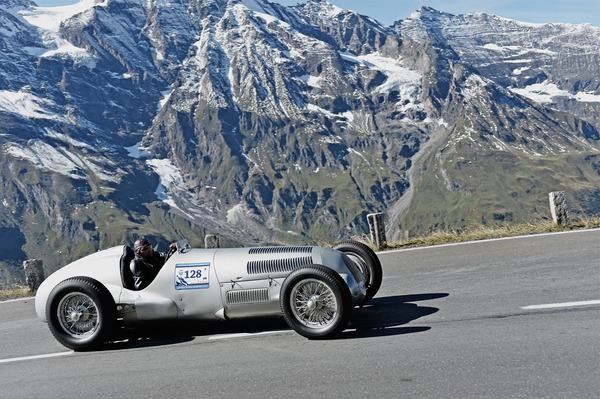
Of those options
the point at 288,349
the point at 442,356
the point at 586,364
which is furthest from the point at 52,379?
the point at 586,364

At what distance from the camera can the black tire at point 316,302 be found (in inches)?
300

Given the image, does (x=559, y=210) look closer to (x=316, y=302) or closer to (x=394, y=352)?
(x=316, y=302)

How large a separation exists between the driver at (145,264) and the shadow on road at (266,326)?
2.06 ft

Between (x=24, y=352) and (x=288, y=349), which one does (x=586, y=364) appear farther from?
(x=24, y=352)

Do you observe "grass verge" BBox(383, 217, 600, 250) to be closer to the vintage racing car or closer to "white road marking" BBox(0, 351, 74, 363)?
the vintage racing car

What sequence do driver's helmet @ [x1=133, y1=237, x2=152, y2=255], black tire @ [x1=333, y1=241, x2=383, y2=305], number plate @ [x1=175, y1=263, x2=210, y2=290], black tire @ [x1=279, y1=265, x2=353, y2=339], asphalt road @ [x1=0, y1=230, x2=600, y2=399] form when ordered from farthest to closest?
black tire @ [x1=333, y1=241, x2=383, y2=305]
driver's helmet @ [x1=133, y1=237, x2=152, y2=255]
number plate @ [x1=175, y1=263, x2=210, y2=290]
black tire @ [x1=279, y1=265, x2=353, y2=339]
asphalt road @ [x1=0, y1=230, x2=600, y2=399]

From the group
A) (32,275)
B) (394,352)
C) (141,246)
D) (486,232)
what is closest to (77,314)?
(141,246)

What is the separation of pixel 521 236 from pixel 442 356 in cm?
918

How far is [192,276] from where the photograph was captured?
8.60 m

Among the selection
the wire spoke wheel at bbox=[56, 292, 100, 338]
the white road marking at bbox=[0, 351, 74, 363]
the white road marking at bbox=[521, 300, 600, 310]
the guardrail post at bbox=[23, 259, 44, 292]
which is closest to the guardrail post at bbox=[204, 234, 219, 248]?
the guardrail post at bbox=[23, 259, 44, 292]

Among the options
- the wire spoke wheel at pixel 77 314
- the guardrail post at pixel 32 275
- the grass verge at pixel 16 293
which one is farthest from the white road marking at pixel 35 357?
the guardrail post at pixel 32 275

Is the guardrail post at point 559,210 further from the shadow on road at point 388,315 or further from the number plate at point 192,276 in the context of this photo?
the number plate at point 192,276

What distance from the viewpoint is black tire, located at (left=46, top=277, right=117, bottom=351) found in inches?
338

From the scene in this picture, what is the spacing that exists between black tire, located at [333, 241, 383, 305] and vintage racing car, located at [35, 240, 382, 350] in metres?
0.50
